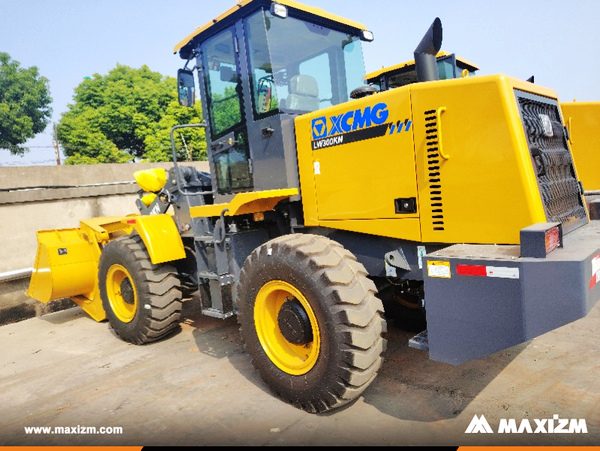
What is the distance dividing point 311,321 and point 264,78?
219cm

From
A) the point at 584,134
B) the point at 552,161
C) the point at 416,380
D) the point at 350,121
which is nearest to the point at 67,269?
the point at 350,121

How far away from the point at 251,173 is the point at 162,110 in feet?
96.1

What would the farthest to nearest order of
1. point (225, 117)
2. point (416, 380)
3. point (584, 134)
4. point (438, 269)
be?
1. point (225, 117)
2. point (584, 134)
3. point (416, 380)
4. point (438, 269)

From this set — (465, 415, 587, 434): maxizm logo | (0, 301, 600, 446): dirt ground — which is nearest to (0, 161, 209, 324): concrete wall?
(0, 301, 600, 446): dirt ground

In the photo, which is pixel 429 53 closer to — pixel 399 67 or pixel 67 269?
pixel 399 67

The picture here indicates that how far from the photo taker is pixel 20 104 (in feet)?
107

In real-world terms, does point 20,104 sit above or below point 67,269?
above

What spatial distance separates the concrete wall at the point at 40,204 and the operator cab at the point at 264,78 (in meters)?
4.38

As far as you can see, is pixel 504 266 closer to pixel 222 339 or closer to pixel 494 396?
pixel 494 396

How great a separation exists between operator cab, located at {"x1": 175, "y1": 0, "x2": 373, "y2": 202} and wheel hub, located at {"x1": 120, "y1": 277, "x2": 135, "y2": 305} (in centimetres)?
146

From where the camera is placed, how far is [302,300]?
3090mm

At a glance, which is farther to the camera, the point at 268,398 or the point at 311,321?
the point at 268,398

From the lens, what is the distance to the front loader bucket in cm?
563

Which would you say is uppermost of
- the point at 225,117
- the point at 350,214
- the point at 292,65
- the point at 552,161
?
the point at 292,65
